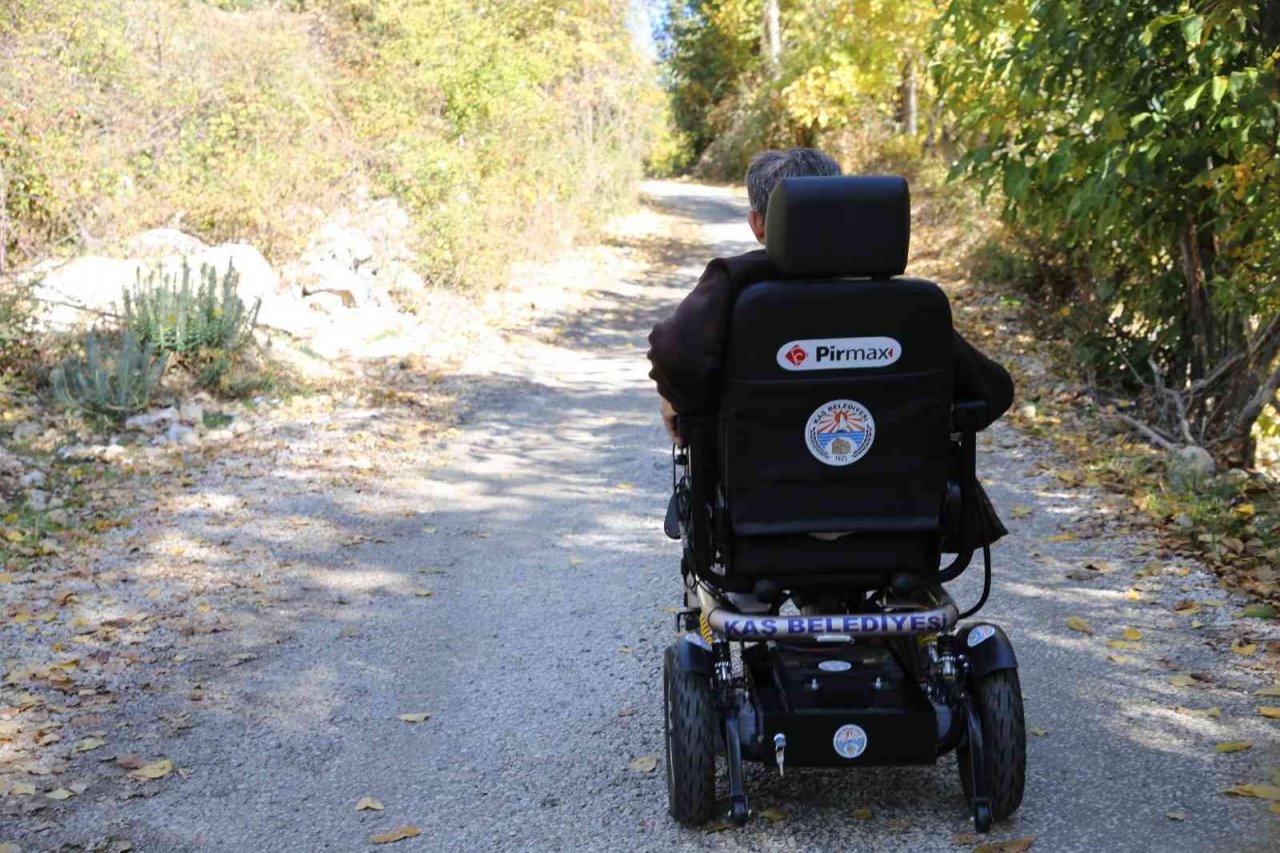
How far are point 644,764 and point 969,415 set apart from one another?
5.33ft

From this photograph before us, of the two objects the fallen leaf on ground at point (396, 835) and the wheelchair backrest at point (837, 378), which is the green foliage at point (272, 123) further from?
the wheelchair backrest at point (837, 378)

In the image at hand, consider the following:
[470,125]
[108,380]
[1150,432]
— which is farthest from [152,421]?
[470,125]

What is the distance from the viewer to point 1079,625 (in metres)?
5.49

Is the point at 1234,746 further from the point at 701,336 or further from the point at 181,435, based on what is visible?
the point at 181,435

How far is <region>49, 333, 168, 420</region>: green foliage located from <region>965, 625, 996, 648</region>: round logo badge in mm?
7696

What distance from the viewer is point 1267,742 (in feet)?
13.8

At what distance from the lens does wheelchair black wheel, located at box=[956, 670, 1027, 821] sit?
11.6 feet

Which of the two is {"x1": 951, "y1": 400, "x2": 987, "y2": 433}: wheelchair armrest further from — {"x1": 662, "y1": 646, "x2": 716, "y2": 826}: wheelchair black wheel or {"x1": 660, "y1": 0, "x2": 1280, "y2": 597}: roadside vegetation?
{"x1": 660, "y1": 0, "x2": 1280, "y2": 597}: roadside vegetation

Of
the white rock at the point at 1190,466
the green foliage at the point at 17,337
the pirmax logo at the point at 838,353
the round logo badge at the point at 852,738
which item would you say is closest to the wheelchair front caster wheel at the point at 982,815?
the round logo badge at the point at 852,738

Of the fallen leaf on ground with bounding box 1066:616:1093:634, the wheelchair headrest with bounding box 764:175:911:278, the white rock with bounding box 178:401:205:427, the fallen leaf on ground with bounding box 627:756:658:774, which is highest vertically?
the wheelchair headrest with bounding box 764:175:911:278

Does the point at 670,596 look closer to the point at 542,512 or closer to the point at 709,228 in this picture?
the point at 542,512

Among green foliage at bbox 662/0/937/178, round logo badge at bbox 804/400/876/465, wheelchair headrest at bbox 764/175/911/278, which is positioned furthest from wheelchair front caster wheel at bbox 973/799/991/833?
green foliage at bbox 662/0/937/178

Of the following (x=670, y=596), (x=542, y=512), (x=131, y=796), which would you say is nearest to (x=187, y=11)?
(x=542, y=512)

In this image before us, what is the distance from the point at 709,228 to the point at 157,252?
17043mm
